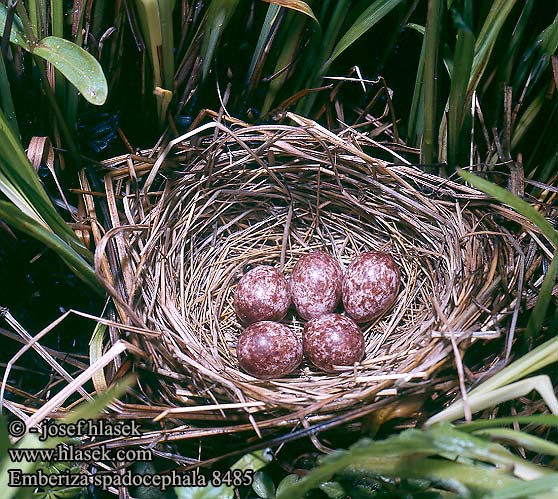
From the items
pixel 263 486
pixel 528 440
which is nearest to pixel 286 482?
pixel 263 486

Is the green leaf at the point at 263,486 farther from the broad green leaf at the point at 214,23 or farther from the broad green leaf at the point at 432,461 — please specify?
the broad green leaf at the point at 214,23

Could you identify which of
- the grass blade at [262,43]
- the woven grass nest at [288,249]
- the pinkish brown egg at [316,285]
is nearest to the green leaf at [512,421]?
the woven grass nest at [288,249]

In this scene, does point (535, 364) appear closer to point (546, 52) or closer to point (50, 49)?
point (546, 52)

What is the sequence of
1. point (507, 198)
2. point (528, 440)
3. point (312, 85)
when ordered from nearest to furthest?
1. point (528, 440)
2. point (507, 198)
3. point (312, 85)

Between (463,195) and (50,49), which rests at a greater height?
(50,49)

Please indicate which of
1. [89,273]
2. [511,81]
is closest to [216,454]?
[89,273]

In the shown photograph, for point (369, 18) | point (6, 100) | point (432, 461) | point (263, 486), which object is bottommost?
point (263, 486)

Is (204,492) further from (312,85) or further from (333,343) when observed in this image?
(312,85)

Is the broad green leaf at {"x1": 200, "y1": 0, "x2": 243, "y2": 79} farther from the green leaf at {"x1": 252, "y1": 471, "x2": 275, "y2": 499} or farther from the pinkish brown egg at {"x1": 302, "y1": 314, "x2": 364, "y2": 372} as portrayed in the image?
the green leaf at {"x1": 252, "y1": 471, "x2": 275, "y2": 499}
